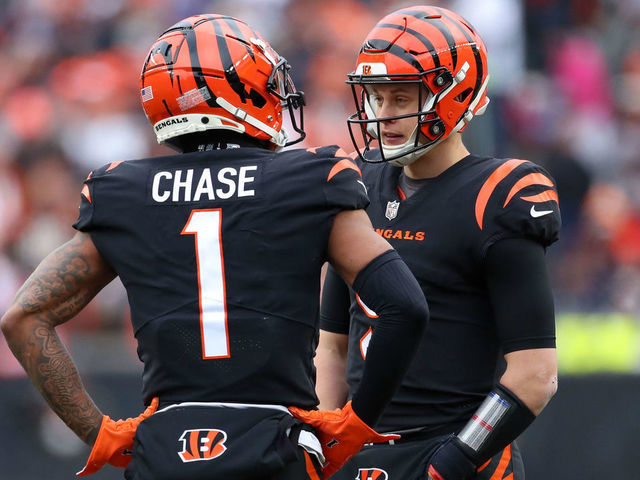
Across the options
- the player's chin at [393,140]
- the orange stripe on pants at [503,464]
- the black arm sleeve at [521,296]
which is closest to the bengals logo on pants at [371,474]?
the orange stripe on pants at [503,464]

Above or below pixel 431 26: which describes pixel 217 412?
below

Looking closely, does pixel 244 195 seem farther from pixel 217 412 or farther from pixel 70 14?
pixel 70 14

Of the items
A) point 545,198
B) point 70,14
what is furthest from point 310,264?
point 70,14

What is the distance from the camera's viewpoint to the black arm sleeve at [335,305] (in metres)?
3.63

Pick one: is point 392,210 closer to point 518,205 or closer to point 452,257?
point 452,257

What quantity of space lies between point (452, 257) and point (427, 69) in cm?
61

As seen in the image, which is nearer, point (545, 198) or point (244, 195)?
point (244, 195)

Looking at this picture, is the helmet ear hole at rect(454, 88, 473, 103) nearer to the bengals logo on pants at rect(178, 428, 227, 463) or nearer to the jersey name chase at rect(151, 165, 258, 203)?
the jersey name chase at rect(151, 165, 258, 203)

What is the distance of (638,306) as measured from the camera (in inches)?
270

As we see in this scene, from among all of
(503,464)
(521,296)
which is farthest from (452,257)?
(503,464)

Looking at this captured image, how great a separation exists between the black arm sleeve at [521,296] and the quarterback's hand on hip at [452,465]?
1.09ft

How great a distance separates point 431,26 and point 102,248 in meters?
1.31

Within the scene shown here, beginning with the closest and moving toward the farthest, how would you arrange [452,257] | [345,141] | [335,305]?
[452,257]
[335,305]
[345,141]

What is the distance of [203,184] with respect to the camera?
2838 millimetres
